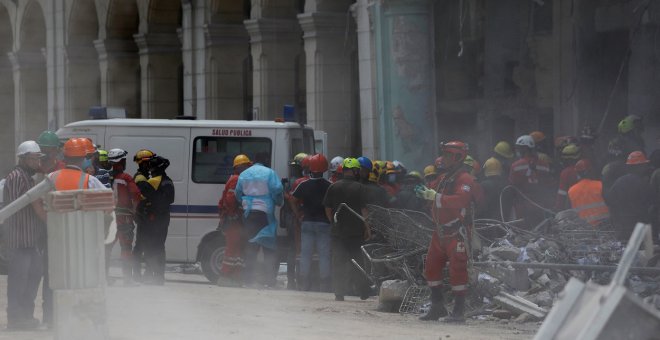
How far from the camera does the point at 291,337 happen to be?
11.0m

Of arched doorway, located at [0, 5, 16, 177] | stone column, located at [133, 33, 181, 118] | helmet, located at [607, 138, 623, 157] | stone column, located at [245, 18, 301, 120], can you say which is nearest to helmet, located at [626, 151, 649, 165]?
helmet, located at [607, 138, 623, 157]

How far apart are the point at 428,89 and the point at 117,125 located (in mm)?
6290

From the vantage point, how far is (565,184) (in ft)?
48.9

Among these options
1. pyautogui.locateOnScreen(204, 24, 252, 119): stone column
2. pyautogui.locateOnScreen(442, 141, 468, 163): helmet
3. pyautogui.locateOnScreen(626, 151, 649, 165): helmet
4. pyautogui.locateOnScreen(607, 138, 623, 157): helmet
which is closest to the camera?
pyautogui.locateOnScreen(442, 141, 468, 163): helmet

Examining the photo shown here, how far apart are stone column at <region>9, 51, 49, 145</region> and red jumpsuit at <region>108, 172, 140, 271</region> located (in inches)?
977

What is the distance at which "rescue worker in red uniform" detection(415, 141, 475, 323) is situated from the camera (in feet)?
41.3

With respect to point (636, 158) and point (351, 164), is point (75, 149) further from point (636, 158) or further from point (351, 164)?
point (636, 158)

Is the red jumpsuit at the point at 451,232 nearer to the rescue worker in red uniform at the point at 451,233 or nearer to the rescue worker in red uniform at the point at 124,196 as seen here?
the rescue worker in red uniform at the point at 451,233

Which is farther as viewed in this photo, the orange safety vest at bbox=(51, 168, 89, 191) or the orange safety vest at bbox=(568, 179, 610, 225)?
the orange safety vest at bbox=(568, 179, 610, 225)

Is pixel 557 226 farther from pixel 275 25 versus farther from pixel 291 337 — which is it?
pixel 275 25

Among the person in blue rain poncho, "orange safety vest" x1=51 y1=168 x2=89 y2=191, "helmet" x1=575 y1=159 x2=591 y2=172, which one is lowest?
the person in blue rain poncho

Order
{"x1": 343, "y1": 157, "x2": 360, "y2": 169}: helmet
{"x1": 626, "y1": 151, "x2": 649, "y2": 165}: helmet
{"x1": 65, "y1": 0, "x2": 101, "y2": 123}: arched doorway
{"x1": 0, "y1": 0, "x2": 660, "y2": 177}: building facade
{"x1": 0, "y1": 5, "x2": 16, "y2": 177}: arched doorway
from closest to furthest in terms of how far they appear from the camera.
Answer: {"x1": 626, "y1": 151, "x2": 649, "y2": 165}: helmet
{"x1": 343, "y1": 157, "x2": 360, "y2": 169}: helmet
{"x1": 0, "y1": 0, "x2": 660, "y2": 177}: building facade
{"x1": 65, "y1": 0, "x2": 101, "y2": 123}: arched doorway
{"x1": 0, "y1": 5, "x2": 16, "y2": 177}: arched doorway

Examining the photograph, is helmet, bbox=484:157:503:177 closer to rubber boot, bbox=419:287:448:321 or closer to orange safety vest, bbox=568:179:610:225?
orange safety vest, bbox=568:179:610:225

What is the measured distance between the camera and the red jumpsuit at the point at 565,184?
48.8 ft
